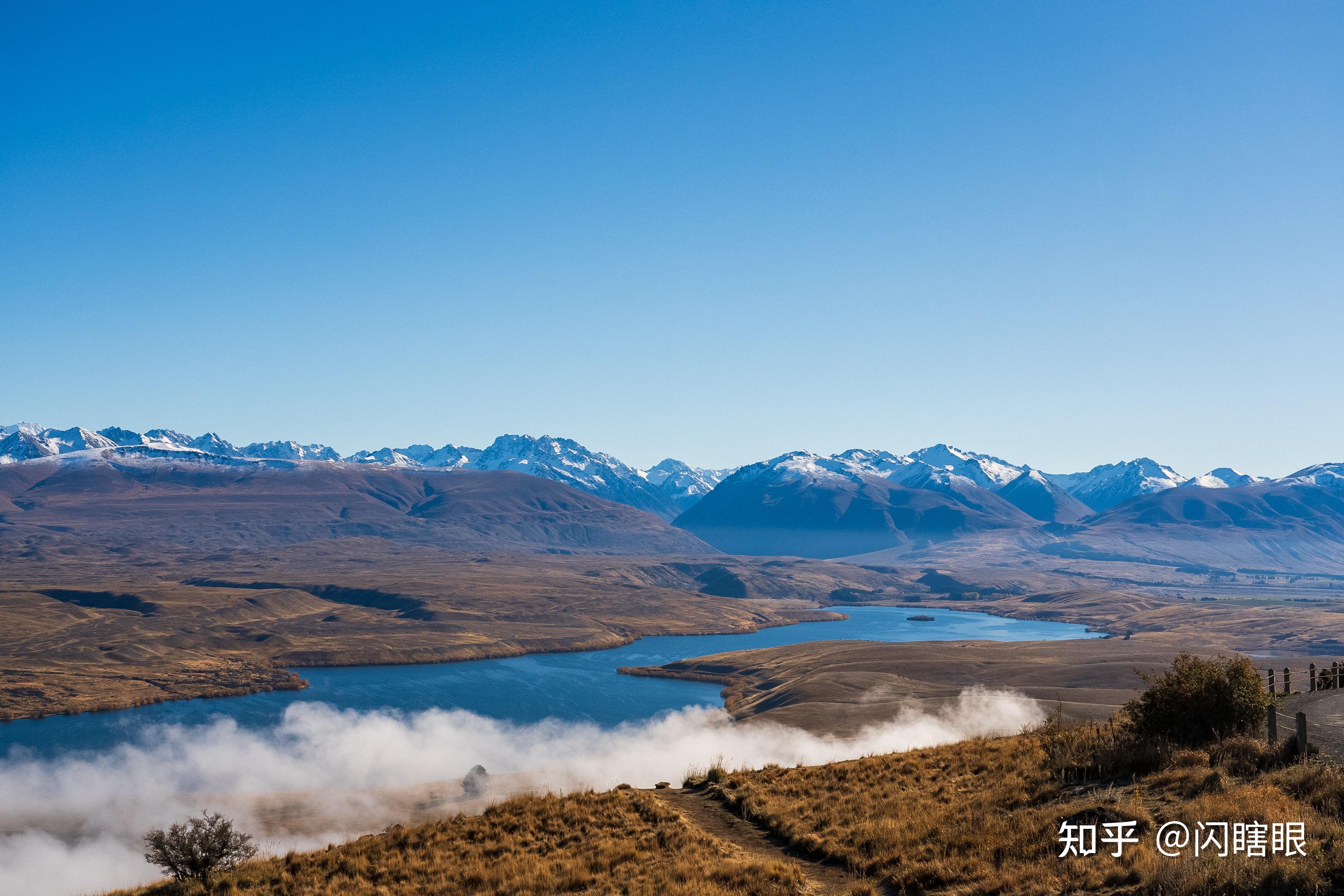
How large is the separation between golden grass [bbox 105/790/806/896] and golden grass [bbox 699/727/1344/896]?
8.02 ft

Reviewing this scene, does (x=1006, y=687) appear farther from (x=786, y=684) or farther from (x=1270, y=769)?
(x=1270, y=769)

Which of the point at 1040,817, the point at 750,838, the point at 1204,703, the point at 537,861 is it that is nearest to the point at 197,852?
the point at 537,861

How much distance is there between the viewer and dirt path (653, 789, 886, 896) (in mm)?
19109

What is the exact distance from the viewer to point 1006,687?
4569 inches

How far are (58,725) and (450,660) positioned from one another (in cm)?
7492

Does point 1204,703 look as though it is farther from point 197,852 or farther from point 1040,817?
point 197,852

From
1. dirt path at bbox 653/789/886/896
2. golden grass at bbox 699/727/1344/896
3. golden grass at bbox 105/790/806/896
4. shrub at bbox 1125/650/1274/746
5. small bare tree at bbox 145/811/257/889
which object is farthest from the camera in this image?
small bare tree at bbox 145/811/257/889

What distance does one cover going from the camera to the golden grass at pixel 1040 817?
1534 cm

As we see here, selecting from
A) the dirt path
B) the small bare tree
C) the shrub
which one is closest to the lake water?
the small bare tree

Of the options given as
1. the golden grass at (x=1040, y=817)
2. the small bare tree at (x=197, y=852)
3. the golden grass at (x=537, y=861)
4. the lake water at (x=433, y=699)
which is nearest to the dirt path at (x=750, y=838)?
the golden grass at (x=1040, y=817)

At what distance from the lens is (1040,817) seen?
1992 centimetres

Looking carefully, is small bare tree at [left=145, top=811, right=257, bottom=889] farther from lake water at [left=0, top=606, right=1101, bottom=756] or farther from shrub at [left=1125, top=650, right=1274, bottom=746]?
lake water at [left=0, top=606, right=1101, bottom=756]

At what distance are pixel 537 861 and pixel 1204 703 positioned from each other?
686 inches

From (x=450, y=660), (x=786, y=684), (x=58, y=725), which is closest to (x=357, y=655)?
(x=450, y=660)
